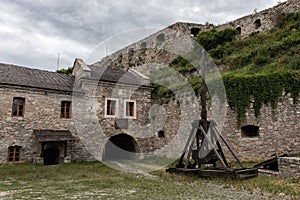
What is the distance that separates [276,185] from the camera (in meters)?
6.77

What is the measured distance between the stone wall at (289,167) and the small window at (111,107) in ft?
30.9

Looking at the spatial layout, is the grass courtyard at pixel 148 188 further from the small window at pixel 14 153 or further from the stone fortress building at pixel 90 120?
the stone fortress building at pixel 90 120

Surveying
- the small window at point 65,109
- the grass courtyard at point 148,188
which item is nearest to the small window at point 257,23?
the small window at point 65,109

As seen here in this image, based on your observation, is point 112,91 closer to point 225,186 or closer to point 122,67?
point 225,186

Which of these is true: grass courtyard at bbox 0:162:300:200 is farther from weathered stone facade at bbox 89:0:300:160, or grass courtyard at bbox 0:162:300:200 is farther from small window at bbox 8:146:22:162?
weathered stone facade at bbox 89:0:300:160

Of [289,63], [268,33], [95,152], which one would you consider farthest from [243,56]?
[95,152]

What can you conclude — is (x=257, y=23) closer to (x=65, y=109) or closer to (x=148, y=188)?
(x=65, y=109)

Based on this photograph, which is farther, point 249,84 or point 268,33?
point 268,33

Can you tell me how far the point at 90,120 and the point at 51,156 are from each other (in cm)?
274

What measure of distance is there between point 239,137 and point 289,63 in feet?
15.8

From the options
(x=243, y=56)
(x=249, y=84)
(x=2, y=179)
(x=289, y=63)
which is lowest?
(x=2, y=179)

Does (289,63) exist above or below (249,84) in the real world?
above

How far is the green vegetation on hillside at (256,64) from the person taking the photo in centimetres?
1161

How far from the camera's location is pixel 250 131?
12.1 metres
